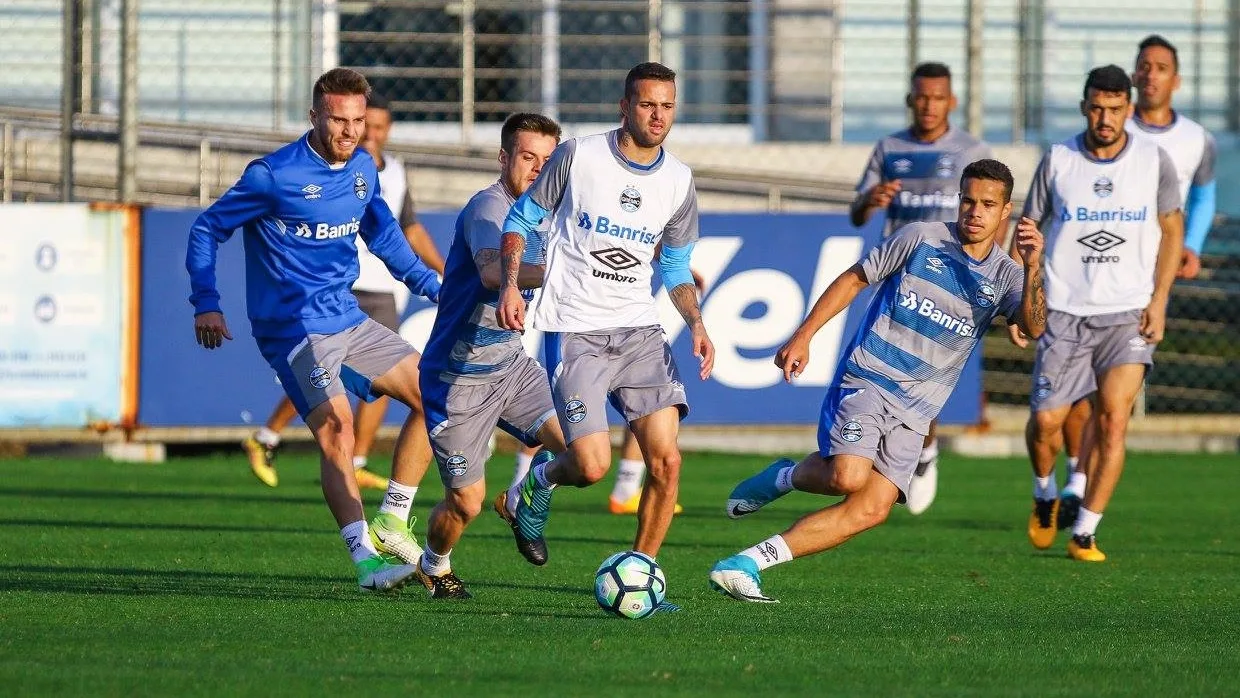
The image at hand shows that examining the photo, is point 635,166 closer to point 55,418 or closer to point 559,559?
point 559,559

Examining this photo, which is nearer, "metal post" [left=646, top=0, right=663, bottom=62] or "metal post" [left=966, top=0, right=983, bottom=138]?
"metal post" [left=966, top=0, right=983, bottom=138]

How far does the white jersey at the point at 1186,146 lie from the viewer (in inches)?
421

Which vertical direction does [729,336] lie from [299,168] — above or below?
below

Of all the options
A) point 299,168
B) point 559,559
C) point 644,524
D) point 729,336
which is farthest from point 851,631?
point 729,336

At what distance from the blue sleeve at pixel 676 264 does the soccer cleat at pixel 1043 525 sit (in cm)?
300

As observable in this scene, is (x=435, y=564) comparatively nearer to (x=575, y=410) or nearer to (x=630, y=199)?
(x=575, y=410)

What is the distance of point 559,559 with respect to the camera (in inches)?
353

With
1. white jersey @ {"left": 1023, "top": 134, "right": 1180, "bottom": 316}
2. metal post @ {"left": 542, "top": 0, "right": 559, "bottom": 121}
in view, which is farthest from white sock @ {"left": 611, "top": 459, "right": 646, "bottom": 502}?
metal post @ {"left": 542, "top": 0, "right": 559, "bottom": 121}

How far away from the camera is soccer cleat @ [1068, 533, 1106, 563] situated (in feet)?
30.8

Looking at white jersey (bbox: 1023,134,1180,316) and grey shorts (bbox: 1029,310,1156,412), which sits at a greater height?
white jersey (bbox: 1023,134,1180,316)

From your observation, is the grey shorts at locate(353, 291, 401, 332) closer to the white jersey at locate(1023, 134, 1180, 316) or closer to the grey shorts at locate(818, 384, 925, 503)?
the white jersey at locate(1023, 134, 1180, 316)

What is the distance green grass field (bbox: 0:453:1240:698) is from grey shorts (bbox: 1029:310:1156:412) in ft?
2.75

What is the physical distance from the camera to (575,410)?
291 inches

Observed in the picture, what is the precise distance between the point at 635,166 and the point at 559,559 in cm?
227
